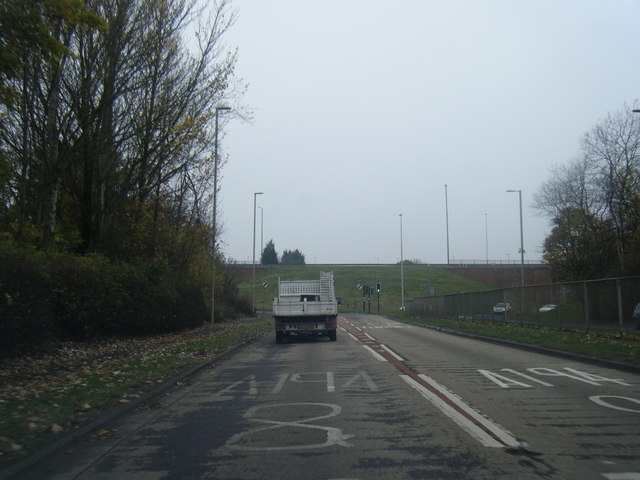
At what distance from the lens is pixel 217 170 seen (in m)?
28.4

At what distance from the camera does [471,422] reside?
23.6ft

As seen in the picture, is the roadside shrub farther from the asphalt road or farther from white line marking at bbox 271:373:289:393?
white line marking at bbox 271:373:289:393

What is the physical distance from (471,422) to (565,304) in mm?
17541

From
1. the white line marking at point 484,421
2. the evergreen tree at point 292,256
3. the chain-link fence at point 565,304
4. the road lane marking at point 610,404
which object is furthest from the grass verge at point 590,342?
the evergreen tree at point 292,256

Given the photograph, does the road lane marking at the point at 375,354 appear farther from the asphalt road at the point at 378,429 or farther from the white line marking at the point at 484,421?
the white line marking at the point at 484,421

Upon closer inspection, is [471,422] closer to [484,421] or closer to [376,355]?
[484,421]

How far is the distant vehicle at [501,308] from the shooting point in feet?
95.1

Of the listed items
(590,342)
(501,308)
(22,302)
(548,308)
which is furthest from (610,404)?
(501,308)

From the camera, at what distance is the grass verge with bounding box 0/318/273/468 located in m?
6.66

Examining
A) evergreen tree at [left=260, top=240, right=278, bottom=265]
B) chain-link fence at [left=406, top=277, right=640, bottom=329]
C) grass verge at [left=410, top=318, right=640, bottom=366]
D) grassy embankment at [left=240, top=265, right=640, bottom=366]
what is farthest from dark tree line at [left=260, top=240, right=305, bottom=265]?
grass verge at [left=410, top=318, right=640, bottom=366]

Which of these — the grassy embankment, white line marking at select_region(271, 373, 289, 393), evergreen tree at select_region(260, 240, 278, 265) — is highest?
evergreen tree at select_region(260, 240, 278, 265)

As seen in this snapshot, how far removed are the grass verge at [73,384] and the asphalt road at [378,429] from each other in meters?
0.50

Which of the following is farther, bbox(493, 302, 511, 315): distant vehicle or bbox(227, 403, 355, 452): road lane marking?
bbox(493, 302, 511, 315): distant vehicle

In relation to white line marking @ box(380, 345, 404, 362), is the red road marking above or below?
above
